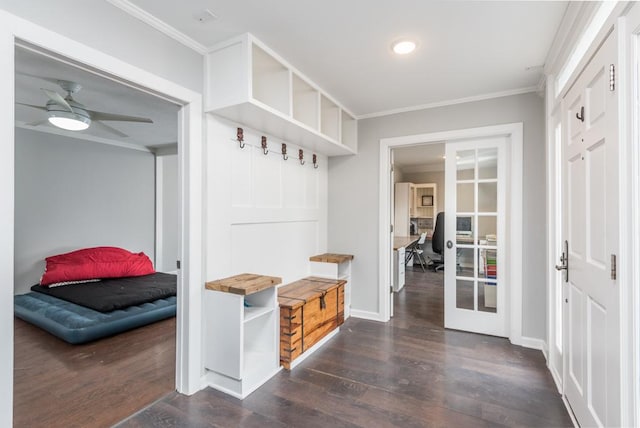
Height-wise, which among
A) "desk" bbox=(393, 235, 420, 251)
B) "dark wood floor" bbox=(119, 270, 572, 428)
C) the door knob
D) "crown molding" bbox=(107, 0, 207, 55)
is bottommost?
"dark wood floor" bbox=(119, 270, 572, 428)

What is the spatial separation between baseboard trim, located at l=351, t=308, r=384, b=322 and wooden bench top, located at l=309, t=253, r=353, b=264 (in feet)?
2.16

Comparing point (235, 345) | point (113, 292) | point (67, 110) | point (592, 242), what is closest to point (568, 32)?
point (592, 242)

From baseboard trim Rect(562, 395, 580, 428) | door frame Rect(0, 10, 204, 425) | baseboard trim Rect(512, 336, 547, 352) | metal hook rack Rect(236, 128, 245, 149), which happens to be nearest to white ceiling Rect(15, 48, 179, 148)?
door frame Rect(0, 10, 204, 425)

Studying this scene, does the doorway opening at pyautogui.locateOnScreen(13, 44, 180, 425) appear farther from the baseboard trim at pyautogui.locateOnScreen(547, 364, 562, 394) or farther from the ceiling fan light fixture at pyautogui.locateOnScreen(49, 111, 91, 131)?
the baseboard trim at pyautogui.locateOnScreen(547, 364, 562, 394)

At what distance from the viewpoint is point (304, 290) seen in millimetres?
2961

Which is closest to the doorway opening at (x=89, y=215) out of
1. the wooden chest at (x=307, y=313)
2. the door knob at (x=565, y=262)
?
the wooden chest at (x=307, y=313)

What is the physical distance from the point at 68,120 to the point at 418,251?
6.33 m

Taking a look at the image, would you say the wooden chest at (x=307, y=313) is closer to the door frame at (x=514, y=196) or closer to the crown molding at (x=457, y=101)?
the door frame at (x=514, y=196)

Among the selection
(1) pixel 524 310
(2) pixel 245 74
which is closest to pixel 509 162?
(1) pixel 524 310

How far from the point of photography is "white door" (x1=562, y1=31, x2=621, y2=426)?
1326mm

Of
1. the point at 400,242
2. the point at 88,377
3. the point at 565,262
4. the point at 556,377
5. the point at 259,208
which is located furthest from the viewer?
the point at 400,242

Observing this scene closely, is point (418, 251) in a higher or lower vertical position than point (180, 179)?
lower

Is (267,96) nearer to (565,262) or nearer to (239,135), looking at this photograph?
(239,135)

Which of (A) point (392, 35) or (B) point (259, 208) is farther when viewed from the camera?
(B) point (259, 208)
